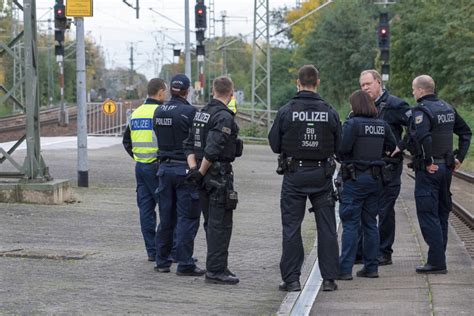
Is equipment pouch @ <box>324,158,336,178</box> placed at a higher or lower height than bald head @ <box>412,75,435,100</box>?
lower

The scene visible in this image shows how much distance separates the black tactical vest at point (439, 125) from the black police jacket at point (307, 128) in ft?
4.33

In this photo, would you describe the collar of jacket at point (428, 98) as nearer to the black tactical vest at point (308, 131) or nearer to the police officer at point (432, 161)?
the police officer at point (432, 161)

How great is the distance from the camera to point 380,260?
412 inches

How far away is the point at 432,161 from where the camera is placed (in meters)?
9.75

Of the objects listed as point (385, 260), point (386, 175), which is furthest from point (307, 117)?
point (385, 260)

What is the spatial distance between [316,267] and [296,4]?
8131 cm

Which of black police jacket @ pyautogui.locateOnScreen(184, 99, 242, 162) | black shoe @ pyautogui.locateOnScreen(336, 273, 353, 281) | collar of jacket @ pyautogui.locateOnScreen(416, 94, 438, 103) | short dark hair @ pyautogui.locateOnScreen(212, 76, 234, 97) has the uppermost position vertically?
short dark hair @ pyautogui.locateOnScreen(212, 76, 234, 97)

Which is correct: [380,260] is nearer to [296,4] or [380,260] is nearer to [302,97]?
[302,97]

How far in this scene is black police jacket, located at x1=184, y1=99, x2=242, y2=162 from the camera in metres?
9.07

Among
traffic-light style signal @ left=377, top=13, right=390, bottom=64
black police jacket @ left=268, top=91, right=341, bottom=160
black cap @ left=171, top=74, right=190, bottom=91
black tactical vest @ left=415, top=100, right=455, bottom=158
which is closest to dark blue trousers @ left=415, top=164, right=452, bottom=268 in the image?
black tactical vest @ left=415, top=100, right=455, bottom=158

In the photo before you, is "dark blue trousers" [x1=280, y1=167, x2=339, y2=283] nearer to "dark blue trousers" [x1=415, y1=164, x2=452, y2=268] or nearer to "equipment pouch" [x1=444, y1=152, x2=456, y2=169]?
"dark blue trousers" [x1=415, y1=164, x2=452, y2=268]

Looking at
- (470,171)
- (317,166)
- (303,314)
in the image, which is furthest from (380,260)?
(470,171)

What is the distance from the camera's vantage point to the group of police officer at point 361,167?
890cm

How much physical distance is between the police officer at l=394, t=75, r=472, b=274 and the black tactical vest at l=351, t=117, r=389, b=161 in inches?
16.1
